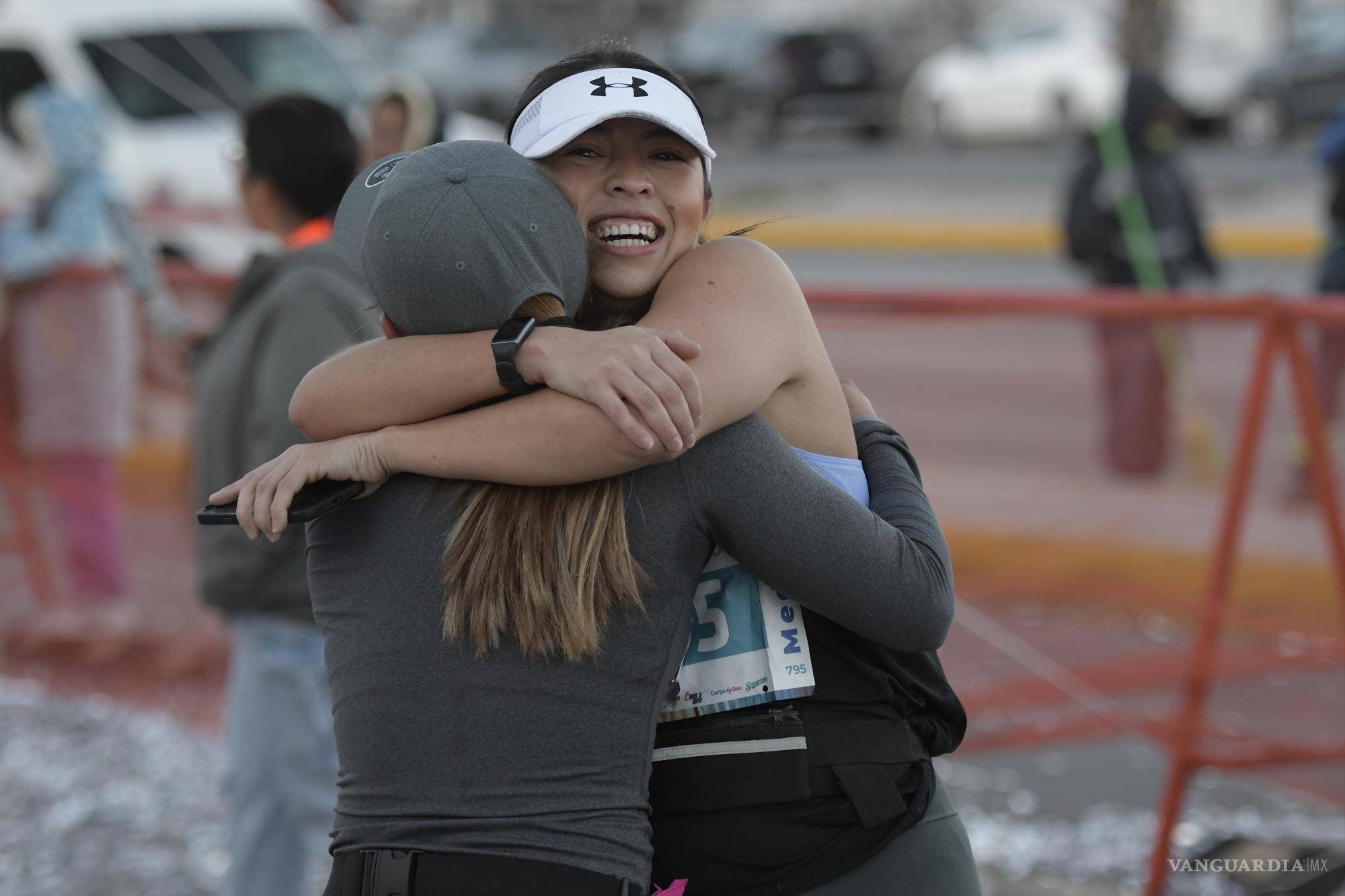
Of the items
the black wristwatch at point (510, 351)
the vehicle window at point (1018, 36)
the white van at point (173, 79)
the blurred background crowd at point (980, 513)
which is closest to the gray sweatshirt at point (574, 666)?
the black wristwatch at point (510, 351)

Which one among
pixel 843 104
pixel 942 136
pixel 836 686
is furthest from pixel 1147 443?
pixel 843 104

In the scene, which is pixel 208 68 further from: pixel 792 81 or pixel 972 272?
pixel 792 81

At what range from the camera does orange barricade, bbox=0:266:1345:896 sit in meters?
4.06

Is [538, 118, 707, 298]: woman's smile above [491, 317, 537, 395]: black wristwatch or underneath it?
above

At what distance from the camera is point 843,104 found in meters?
25.5


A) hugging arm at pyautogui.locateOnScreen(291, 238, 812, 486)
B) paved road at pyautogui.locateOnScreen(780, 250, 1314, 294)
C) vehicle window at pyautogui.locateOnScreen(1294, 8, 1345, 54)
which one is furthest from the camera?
vehicle window at pyautogui.locateOnScreen(1294, 8, 1345, 54)

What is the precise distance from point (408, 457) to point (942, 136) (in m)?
22.8

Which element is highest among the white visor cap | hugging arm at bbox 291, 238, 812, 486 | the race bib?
the white visor cap

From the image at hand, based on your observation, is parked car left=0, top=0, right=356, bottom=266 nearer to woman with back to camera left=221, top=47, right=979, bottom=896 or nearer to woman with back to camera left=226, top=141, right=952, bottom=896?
woman with back to camera left=221, top=47, right=979, bottom=896

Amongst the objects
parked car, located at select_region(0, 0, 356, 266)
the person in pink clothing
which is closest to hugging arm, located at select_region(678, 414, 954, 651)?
the person in pink clothing

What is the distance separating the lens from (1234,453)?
430 cm

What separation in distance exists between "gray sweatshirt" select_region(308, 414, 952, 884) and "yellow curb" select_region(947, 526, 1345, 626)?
2.92 m

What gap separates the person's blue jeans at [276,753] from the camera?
10.9 feet

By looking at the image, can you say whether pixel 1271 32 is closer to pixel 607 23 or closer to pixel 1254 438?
pixel 607 23
